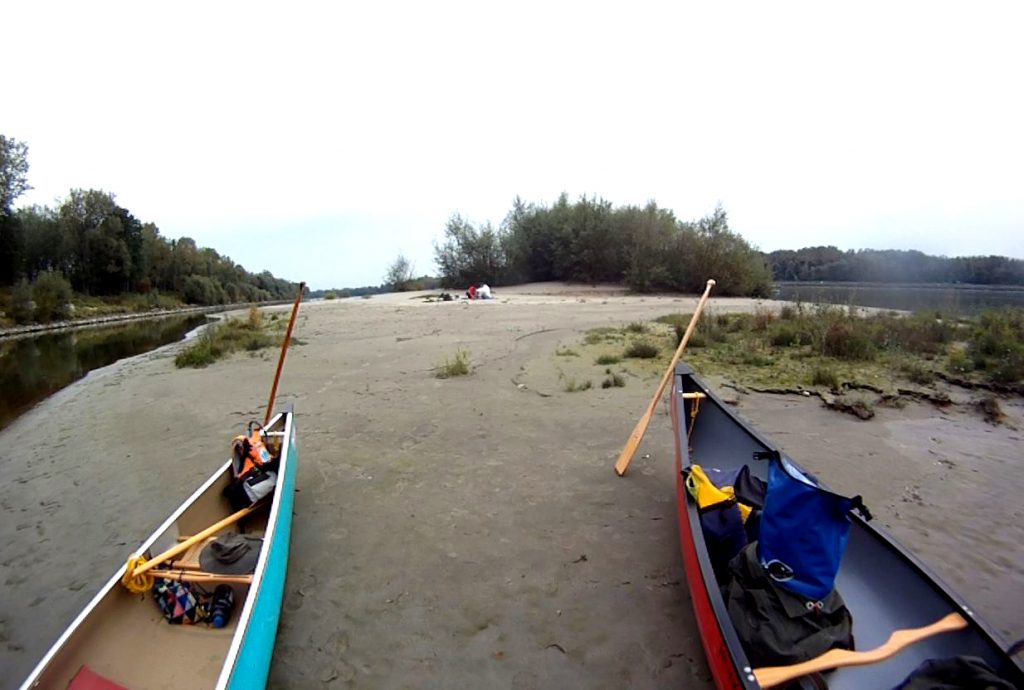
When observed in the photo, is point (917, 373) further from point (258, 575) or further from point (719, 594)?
point (258, 575)

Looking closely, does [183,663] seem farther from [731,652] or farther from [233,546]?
[731,652]

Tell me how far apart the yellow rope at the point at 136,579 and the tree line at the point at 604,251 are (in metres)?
24.8

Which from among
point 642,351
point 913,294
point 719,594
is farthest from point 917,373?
point 913,294

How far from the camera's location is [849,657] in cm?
212

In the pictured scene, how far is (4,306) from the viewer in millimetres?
30547

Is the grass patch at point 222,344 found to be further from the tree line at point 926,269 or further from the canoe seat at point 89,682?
the tree line at point 926,269

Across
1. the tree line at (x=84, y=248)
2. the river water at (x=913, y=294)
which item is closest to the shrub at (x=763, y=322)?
the river water at (x=913, y=294)

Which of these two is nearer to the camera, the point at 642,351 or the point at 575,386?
the point at 575,386

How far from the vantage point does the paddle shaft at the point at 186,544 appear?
2935 mm

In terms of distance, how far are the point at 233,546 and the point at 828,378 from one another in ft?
24.6

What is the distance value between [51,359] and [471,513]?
19.0 m

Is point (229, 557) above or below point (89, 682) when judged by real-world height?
above

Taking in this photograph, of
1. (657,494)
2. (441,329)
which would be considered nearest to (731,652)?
(657,494)

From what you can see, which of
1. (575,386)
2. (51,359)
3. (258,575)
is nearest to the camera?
(258,575)
